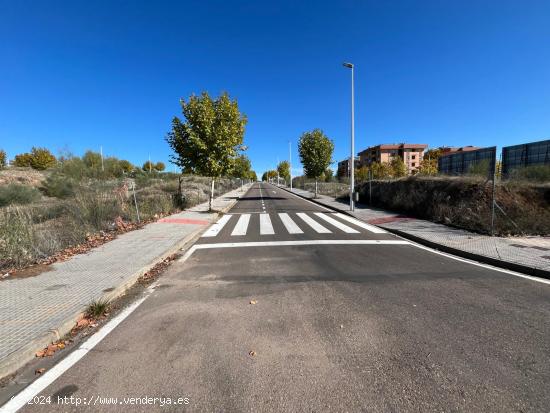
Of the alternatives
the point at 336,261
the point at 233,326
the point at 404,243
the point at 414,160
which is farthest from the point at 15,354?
the point at 414,160

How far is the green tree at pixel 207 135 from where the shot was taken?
15.2 m

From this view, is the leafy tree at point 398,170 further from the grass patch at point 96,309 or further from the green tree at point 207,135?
the grass patch at point 96,309

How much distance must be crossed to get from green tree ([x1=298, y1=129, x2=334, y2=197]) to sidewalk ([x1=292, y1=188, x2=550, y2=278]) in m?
17.3

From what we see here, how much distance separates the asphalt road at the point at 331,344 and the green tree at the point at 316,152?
2284 centimetres

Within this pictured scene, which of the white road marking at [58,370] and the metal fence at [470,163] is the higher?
the metal fence at [470,163]

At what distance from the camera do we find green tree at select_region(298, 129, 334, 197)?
27953mm

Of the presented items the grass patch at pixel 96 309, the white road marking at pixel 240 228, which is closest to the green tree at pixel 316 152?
the white road marking at pixel 240 228

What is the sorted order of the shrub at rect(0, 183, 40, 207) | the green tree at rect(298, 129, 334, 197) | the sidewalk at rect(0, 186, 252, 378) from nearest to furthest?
the sidewalk at rect(0, 186, 252, 378), the shrub at rect(0, 183, 40, 207), the green tree at rect(298, 129, 334, 197)

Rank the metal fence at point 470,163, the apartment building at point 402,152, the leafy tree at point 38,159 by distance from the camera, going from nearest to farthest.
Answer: the metal fence at point 470,163 < the leafy tree at point 38,159 < the apartment building at point 402,152

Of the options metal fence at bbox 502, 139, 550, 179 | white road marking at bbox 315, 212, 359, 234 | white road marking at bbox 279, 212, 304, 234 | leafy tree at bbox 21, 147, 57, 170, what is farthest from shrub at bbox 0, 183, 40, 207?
leafy tree at bbox 21, 147, 57, 170

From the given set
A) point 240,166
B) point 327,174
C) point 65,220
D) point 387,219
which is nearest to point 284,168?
point 327,174

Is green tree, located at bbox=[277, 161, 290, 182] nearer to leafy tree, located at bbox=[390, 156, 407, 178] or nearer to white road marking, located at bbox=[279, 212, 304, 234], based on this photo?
leafy tree, located at bbox=[390, 156, 407, 178]

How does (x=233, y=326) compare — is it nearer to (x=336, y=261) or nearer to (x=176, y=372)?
(x=176, y=372)

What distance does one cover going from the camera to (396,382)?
2.60 meters
